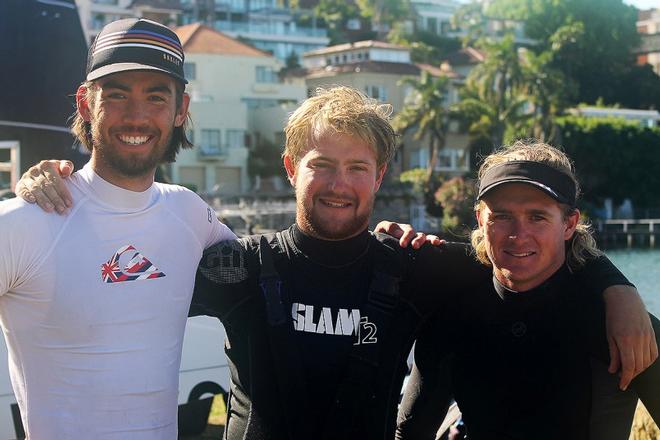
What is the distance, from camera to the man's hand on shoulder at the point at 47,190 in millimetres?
3330

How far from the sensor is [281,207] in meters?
45.3

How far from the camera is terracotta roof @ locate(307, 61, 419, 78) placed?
59.3 m

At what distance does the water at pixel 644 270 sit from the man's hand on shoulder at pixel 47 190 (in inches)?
822

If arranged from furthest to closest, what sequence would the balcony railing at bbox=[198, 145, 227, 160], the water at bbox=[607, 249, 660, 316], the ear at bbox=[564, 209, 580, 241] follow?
1. the balcony railing at bbox=[198, 145, 227, 160]
2. the water at bbox=[607, 249, 660, 316]
3. the ear at bbox=[564, 209, 580, 241]

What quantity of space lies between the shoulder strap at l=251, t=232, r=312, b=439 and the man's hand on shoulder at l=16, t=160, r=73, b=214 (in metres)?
0.78

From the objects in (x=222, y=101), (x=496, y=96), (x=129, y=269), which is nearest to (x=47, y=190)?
(x=129, y=269)

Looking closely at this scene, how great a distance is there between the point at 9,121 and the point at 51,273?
270 inches

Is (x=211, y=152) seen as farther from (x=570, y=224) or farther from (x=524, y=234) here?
(x=524, y=234)

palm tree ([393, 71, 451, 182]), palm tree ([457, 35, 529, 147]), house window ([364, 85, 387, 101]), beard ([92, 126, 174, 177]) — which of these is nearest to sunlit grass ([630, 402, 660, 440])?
beard ([92, 126, 174, 177])

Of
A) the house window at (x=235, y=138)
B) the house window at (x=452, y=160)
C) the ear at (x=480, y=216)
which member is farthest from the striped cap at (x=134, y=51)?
the house window at (x=452, y=160)

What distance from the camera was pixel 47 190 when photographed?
3.36 m

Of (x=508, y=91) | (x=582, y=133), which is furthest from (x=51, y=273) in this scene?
(x=582, y=133)

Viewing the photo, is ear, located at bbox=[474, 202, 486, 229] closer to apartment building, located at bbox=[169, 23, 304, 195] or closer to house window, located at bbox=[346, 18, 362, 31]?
apartment building, located at bbox=[169, 23, 304, 195]

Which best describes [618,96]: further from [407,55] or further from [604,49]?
[407,55]
